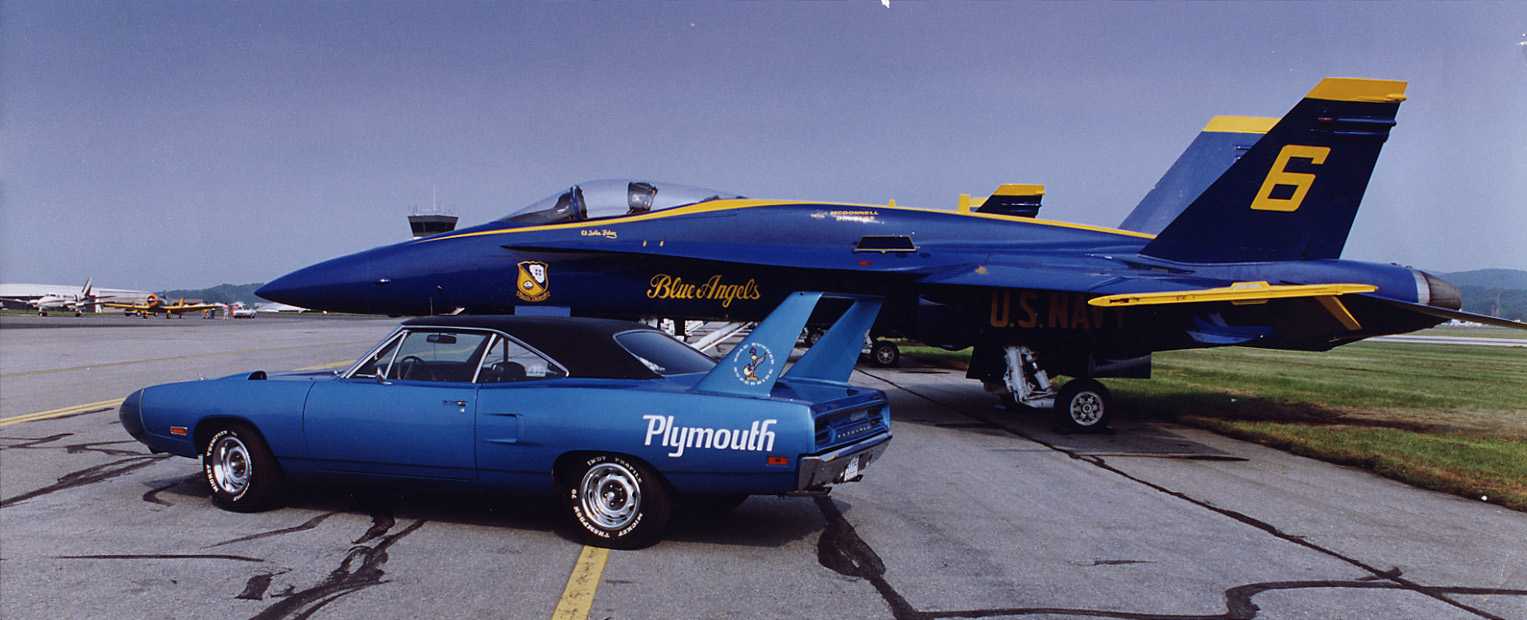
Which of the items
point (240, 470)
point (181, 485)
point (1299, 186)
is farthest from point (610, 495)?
point (1299, 186)

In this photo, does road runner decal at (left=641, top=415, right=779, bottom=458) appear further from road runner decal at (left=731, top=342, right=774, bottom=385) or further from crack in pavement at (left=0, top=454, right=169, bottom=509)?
crack in pavement at (left=0, top=454, right=169, bottom=509)

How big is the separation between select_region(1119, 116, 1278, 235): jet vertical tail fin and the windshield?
9.65 m

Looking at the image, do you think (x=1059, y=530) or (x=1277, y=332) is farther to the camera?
(x=1277, y=332)

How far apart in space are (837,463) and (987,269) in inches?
272

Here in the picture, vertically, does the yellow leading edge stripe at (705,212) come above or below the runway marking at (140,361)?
above

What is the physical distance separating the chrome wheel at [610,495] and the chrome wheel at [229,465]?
2.40 metres

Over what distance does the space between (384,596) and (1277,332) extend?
34.7 feet

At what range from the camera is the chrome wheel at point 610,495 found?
5105 mm

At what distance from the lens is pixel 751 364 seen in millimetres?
5254

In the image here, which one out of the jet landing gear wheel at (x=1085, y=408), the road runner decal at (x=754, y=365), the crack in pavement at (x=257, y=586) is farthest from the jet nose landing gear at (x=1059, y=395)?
the crack in pavement at (x=257, y=586)

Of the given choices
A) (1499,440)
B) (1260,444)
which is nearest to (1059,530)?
(1260,444)

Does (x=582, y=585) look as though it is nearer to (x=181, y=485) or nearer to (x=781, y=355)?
(x=781, y=355)

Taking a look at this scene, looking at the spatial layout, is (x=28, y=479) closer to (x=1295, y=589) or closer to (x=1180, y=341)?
(x=1295, y=589)

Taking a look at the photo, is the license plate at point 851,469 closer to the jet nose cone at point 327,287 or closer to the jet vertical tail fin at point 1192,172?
the jet nose cone at point 327,287
